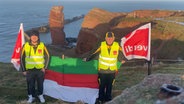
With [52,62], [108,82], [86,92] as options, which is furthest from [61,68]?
[108,82]

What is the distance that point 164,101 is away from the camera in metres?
6.68

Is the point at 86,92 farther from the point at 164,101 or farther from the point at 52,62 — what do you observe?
the point at 164,101

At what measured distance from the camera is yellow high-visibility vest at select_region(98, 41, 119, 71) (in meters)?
9.06

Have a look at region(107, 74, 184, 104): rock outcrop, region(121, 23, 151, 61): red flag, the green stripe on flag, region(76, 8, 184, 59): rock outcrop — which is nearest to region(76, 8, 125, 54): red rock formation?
region(76, 8, 184, 59): rock outcrop

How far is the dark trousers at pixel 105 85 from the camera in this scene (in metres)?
9.37

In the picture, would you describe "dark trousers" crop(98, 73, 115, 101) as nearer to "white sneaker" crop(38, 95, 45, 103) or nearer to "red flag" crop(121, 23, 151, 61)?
"red flag" crop(121, 23, 151, 61)

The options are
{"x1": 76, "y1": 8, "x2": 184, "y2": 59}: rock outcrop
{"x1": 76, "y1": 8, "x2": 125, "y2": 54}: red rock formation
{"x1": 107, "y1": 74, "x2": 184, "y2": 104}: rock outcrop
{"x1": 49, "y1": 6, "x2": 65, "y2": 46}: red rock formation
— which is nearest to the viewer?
{"x1": 107, "y1": 74, "x2": 184, "y2": 104}: rock outcrop

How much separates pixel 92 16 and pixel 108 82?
94.8ft

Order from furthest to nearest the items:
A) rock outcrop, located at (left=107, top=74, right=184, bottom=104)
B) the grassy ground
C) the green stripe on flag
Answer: the green stripe on flag, the grassy ground, rock outcrop, located at (left=107, top=74, right=184, bottom=104)

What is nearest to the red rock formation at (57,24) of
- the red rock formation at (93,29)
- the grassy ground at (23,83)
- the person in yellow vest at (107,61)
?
the red rock formation at (93,29)

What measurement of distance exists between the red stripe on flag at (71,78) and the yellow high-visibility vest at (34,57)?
135cm

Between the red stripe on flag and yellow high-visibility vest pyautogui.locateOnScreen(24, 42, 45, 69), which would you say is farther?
the red stripe on flag

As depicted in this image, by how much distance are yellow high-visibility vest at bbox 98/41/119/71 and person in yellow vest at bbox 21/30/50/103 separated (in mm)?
1617

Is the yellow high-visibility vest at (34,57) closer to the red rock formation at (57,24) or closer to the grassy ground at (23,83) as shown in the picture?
the grassy ground at (23,83)
